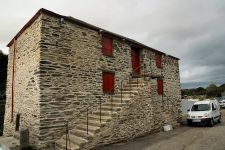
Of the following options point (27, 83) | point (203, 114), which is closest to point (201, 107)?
point (203, 114)

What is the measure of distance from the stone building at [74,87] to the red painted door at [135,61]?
6.7 inches

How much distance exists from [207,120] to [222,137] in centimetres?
373

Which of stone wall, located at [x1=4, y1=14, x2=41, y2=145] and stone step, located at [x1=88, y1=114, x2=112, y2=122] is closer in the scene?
stone wall, located at [x1=4, y1=14, x2=41, y2=145]

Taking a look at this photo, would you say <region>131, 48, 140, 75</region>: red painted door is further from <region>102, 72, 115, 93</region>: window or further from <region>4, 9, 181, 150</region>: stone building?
<region>102, 72, 115, 93</region>: window

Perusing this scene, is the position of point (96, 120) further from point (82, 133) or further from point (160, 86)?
point (160, 86)

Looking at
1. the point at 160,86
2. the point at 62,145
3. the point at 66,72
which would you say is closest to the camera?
the point at 62,145

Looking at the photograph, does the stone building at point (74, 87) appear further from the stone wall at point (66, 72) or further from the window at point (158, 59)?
the window at point (158, 59)

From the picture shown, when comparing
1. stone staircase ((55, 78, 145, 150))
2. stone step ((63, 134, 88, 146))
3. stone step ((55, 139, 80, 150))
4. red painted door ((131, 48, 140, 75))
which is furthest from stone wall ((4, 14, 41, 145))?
red painted door ((131, 48, 140, 75))

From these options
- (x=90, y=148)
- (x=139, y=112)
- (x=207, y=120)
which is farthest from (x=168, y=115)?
(x=90, y=148)

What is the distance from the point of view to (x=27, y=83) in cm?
1113

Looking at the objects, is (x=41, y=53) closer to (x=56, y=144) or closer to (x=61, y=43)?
(x=61, y=43)

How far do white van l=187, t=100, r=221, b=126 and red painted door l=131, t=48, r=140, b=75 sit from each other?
5101mm

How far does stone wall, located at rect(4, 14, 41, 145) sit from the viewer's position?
32.5 ft

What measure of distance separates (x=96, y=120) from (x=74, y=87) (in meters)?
2.01
